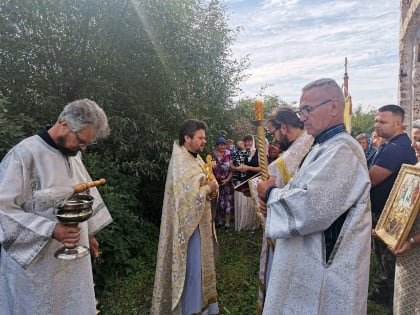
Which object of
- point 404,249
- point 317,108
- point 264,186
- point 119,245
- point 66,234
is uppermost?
point 317,108

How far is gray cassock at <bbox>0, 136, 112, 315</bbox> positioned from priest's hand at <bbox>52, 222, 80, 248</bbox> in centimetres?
4

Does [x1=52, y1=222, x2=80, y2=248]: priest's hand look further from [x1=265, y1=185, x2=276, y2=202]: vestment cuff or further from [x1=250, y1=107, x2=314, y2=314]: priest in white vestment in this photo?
[x1=250, y1=107, x2=314, y2=314]: priest in white vestment

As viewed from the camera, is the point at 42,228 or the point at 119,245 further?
the point at 119,245

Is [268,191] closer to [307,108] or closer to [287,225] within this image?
[287,225]

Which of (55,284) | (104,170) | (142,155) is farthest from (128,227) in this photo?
(55,284)

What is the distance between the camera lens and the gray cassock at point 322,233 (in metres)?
1.89

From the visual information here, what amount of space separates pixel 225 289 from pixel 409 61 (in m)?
9.99

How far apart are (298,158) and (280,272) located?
1.18 m

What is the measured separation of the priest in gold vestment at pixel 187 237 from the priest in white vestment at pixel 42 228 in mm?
1032

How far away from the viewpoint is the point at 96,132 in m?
2.29

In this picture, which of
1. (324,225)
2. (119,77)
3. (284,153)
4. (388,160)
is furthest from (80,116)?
(119,77)

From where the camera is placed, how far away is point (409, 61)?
1083 centimetres

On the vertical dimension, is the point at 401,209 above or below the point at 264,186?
below

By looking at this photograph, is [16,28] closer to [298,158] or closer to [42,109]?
[42,109]
